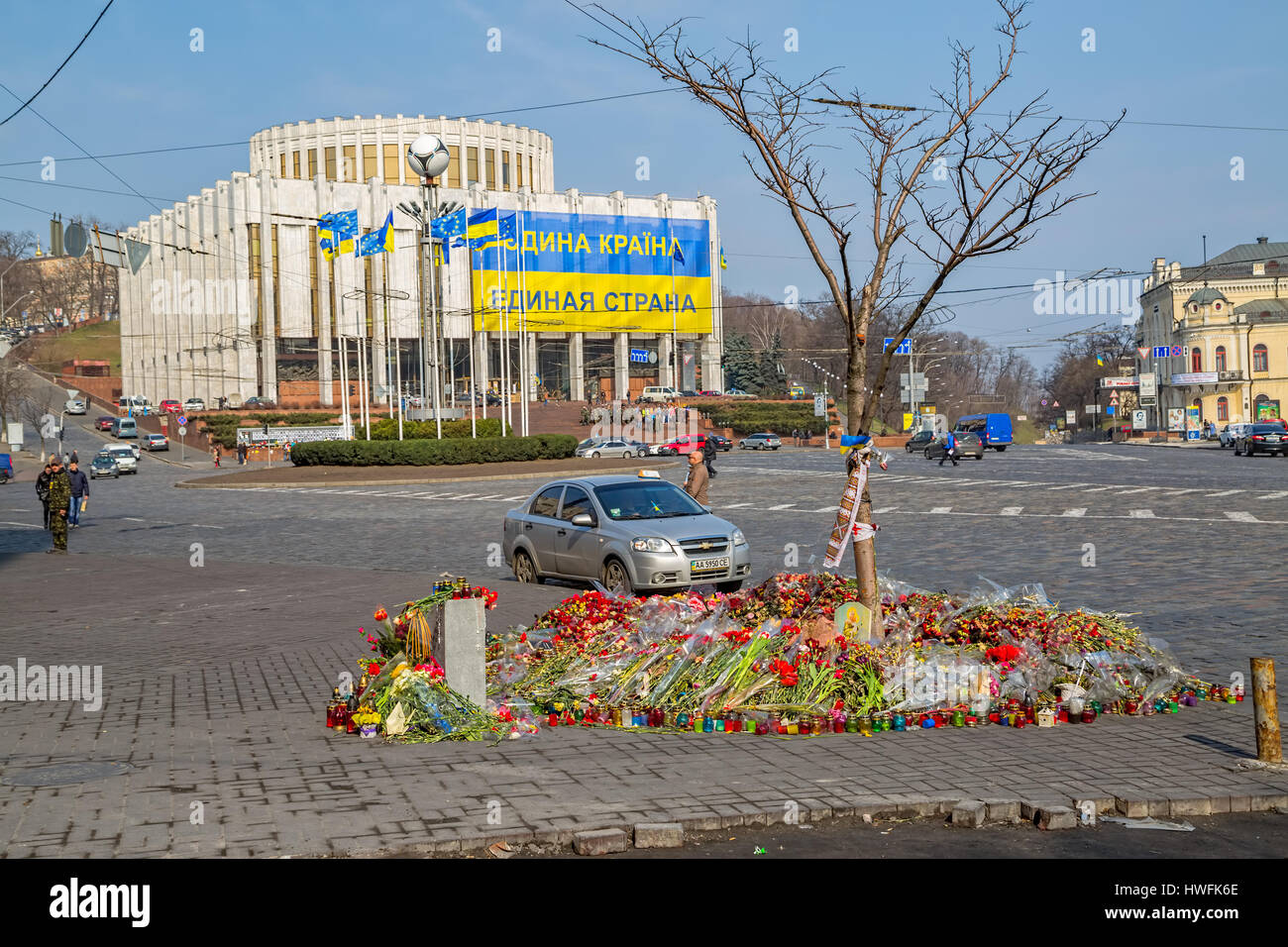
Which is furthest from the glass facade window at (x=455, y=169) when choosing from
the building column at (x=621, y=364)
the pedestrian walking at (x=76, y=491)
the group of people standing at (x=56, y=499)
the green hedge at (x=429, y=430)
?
the group of people standing at (x=56, y=499)

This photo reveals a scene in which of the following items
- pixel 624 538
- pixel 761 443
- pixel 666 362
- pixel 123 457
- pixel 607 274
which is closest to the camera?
pixel 624 538

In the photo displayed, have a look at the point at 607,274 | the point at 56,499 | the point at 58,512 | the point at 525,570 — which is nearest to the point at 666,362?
the point at 607,274

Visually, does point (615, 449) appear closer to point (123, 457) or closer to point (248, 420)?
point (123, 457)

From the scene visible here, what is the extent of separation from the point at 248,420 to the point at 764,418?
120 ft

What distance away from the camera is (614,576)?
48.2 ft

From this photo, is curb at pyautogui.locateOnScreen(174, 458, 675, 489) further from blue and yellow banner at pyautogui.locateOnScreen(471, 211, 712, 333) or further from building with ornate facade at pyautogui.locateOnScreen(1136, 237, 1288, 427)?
building with ornate facade at pyautogui.locateOnScreen(1136, 237, 1288, 427)

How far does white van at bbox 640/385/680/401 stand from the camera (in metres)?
98.3

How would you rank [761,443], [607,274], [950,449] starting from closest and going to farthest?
[950,449] < [761,443] < [607,274]

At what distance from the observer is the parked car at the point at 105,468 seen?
2421 inches

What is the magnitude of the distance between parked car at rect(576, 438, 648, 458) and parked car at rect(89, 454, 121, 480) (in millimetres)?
22721

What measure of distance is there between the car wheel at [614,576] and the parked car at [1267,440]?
51.3 metres

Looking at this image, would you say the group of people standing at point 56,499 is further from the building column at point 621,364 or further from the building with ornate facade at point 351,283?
the building column at point 621,364
